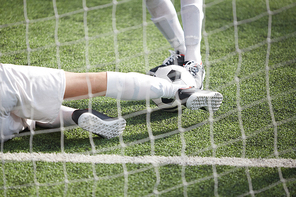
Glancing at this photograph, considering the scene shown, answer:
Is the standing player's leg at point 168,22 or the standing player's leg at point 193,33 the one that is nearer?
the standing player's leg at point 193,33

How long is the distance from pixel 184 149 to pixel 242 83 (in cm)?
84

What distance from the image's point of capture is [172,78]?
1.71m

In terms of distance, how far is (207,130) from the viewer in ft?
5.43

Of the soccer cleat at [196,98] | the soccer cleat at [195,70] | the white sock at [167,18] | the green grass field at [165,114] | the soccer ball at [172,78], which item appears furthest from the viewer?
the white sock at [167,18]

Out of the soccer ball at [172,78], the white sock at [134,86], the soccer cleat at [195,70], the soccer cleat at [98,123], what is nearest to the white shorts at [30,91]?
the soccer cleat at [98,123]

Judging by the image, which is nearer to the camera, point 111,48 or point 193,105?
point 193,105

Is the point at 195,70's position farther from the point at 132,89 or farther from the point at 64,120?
the point at 64,120

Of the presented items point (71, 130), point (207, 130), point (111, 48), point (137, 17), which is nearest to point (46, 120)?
point (71, 130)

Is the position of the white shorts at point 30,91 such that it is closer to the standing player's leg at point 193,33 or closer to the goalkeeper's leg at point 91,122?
the goalkeeper's leg at point 91,122

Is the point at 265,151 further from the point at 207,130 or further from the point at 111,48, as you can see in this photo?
the point at 111,48

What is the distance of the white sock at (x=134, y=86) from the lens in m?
1.46

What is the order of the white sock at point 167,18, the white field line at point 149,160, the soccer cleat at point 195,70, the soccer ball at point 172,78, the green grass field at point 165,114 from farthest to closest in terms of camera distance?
the white sock at point 167,18
the soccer cleat at point 195,70
the soccer ball at point 172,78
the white field line at point 149,160
the green grass field at point 165,114

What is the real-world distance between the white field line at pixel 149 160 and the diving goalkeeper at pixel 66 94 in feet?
0.43

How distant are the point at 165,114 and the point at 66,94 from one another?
619 mm
